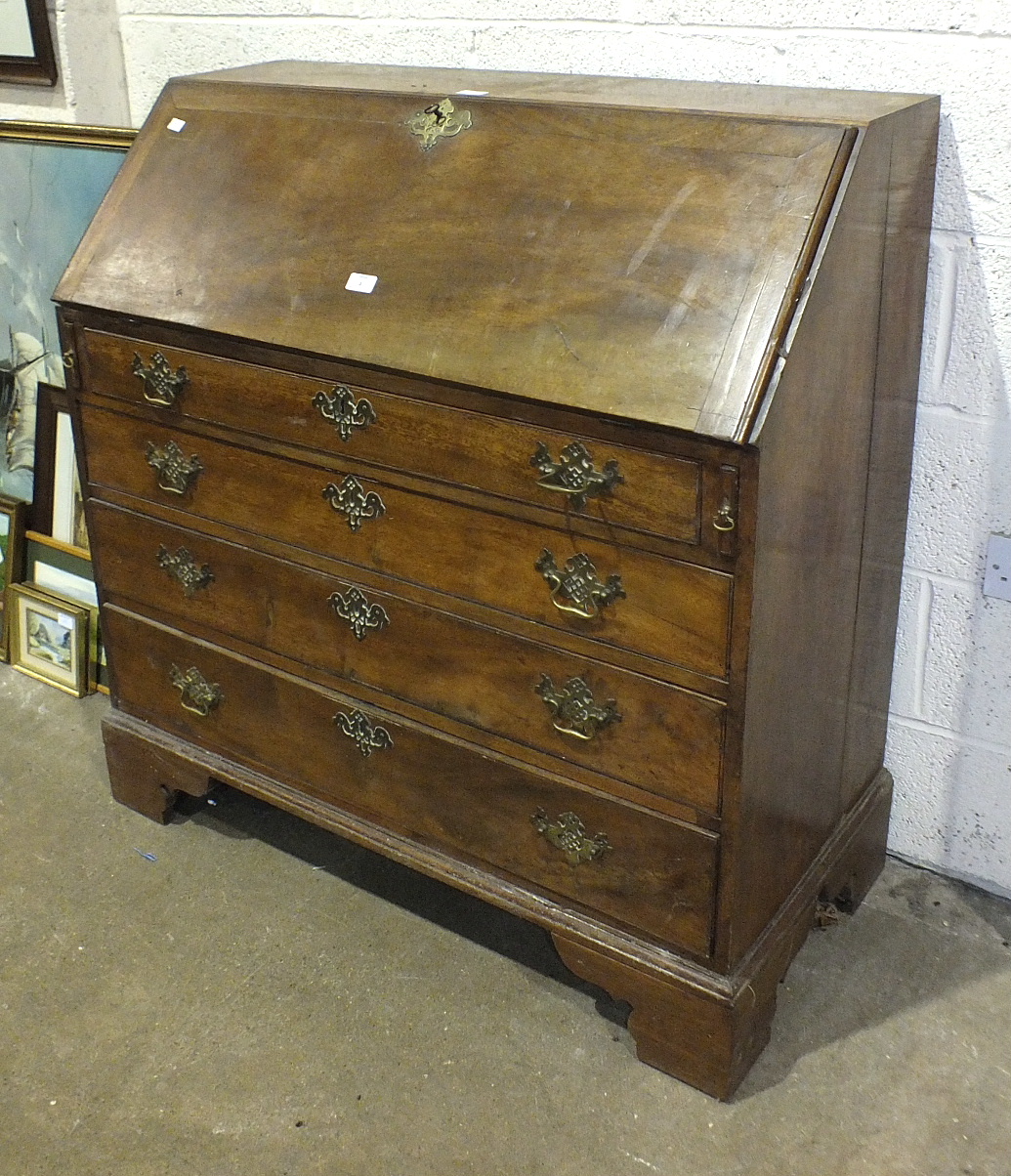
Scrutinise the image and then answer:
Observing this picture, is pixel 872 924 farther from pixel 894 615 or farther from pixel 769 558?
pixel 769 558

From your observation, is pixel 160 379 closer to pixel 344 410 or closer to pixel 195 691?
pixel 344 410

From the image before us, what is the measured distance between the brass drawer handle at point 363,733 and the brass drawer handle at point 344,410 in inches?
18.7

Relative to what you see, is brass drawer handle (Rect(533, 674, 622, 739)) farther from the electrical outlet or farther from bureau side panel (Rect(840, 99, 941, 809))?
the electrical outlet

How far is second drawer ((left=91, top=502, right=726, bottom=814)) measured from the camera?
1.69m

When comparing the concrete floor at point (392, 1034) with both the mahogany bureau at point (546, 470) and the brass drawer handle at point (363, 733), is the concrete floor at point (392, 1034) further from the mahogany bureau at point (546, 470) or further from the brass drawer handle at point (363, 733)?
the brass drawer handle at point (363, 733)

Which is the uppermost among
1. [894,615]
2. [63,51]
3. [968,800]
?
[63,51]

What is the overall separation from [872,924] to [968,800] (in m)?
0.27

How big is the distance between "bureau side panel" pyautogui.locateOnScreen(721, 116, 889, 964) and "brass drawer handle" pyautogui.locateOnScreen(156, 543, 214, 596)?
3.17 ft

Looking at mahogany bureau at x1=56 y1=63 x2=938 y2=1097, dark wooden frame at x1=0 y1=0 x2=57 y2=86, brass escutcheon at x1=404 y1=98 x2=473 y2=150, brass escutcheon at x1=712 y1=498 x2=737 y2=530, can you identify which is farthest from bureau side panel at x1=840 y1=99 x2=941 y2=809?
dark wooden frame at x1=0 y1=0 x2=57 y2=86

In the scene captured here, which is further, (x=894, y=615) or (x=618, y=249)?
(x=894, y=615)

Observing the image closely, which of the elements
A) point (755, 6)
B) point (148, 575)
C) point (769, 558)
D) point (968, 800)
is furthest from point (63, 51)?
point (968, 800)

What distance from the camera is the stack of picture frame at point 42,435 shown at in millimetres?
2760

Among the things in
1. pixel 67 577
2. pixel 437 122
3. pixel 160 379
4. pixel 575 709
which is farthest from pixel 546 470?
pixel 67 577

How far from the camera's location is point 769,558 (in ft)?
5.13
